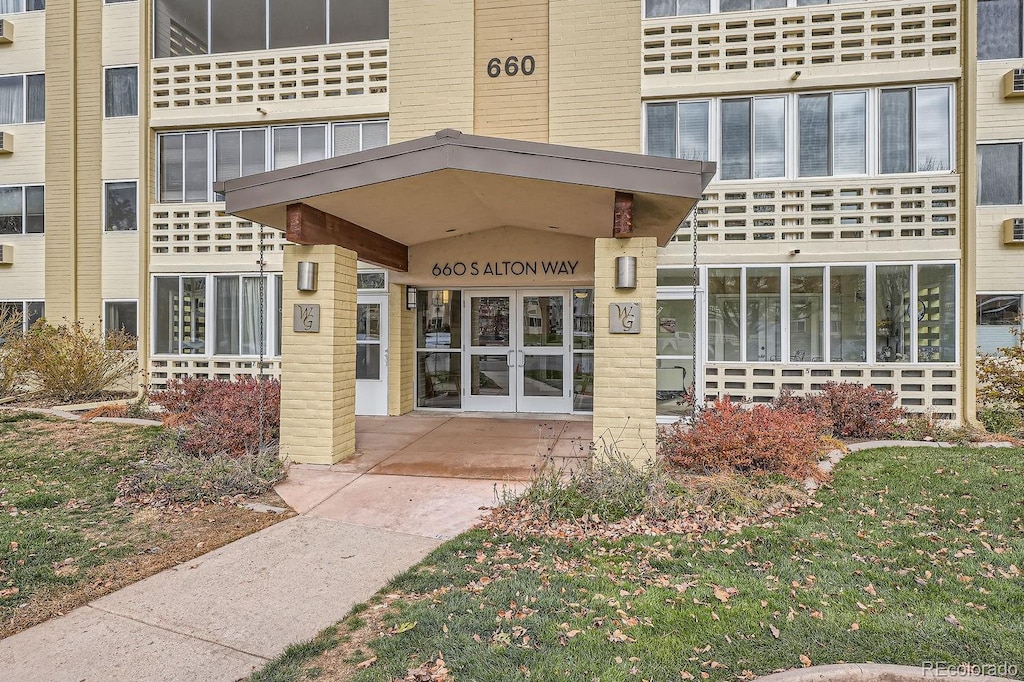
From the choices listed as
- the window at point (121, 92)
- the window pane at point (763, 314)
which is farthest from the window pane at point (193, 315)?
the window pane at point (763, 314)

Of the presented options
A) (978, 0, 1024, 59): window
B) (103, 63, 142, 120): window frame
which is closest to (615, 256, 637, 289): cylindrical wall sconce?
(978, 0, 1024, 59): window

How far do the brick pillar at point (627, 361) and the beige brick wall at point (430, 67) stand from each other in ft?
17.7

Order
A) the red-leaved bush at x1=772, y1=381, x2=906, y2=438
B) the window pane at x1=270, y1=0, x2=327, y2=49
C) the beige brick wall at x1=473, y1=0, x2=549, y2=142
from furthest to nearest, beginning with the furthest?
the window pane at x1=270, y1=0, x2=327, y2=49 < the beige brick wall at x1=473, y1=0, x2=549, y2=142 < the red-leaved bush at x1=772, y1=381, x2=906, y2=438

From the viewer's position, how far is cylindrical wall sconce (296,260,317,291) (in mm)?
6762

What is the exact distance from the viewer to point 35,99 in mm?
12109

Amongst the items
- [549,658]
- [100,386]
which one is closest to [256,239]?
[100,386]

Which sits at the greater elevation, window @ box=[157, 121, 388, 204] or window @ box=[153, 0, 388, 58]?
window @ box=[153, 0, 388, 58]

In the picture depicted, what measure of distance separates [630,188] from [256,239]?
806 centimetres

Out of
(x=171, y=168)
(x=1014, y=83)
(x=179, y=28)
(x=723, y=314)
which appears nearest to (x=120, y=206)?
(x=171, y=168)

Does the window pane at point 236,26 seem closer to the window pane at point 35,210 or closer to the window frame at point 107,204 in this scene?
the window frame at point 107,204

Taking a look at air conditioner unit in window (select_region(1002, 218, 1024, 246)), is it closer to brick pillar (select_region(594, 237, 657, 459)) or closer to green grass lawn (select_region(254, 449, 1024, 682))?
green grass lawn (select_region(254, 449, 1024, 682))

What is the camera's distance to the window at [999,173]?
10195 millimetres

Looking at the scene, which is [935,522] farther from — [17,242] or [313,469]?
[17,242]

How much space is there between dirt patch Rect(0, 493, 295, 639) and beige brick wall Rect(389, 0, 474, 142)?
724 centimetres
